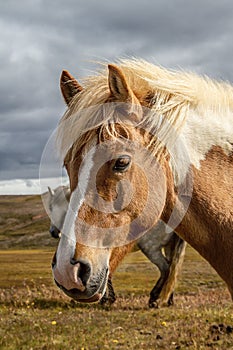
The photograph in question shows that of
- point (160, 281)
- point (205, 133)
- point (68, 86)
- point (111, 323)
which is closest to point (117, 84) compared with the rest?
point (68, 86)

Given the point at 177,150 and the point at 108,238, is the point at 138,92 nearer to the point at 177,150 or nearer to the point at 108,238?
the point at 177,150

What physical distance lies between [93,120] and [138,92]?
18.6 inches

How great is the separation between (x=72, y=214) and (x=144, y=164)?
724 millimetres

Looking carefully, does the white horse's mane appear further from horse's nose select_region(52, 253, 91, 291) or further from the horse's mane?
horse's nose select_region(52, 253, 91, 291)

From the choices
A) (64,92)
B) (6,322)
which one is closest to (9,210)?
(6,322)

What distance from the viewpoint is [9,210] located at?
304ft

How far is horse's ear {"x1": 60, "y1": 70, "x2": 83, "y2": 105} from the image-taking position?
4.41 metres

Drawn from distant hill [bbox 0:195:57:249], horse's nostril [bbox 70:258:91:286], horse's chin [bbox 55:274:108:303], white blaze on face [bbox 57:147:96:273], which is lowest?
distant hill [bbox 0:195:57:249]

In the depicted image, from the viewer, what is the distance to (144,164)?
3902 millimetres

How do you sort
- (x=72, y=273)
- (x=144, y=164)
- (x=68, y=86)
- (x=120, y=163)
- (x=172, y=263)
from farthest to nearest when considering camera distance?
(x=172, y=263)
(x=68, y=86)
(x=144, y=164)
(x=120, y=163)
(x=72, y=273)

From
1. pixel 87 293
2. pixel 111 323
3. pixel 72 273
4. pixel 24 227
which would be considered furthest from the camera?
pixel 24 227

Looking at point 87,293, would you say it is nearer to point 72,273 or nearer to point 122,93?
point 72,273

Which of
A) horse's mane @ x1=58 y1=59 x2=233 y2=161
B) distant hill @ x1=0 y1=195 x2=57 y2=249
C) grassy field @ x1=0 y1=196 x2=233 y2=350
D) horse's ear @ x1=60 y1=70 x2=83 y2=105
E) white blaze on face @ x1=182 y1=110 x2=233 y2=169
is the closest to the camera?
horse's mane @ x1=58 y1=59 x2=233 y2=161

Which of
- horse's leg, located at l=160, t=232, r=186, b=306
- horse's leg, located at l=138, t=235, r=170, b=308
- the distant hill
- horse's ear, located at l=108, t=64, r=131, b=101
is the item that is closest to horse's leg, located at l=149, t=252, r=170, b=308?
horse's leg, located at l=138, t=235, r=170, b=308
